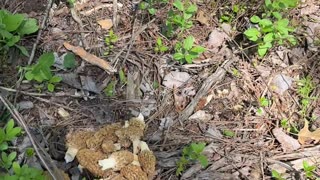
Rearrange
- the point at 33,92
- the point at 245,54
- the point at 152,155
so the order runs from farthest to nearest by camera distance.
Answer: the point at 245,54, the point at 33,92, the point at 152,155

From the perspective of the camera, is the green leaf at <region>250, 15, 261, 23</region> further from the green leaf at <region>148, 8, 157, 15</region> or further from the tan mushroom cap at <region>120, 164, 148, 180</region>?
the tan mushroom cap at <region>120, 164, 148, 180</region>

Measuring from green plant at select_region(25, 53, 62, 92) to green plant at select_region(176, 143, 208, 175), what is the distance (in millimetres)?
921

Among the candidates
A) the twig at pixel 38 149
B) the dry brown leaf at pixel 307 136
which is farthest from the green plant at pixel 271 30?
the twig at pixel 38 149

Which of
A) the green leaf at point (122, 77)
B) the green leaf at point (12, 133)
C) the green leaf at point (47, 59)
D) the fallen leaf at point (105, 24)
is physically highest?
the fallen leaf at point (105, 24)

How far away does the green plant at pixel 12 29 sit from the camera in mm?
3080

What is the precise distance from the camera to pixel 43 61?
2.99 meters

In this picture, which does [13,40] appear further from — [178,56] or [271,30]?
[271,30]

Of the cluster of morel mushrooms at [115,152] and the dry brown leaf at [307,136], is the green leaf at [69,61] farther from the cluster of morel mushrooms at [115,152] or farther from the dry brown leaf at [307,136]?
the dry brown leaf at [307,136]

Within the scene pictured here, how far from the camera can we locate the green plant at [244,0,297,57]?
10.5 ft

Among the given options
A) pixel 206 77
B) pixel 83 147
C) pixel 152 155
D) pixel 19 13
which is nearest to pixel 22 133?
pixel 83 147

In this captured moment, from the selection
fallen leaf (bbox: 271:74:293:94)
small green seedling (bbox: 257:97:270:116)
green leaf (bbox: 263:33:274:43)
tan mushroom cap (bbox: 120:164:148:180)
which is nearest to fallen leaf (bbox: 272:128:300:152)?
small green seedling (bbox: 257:97:270:116)

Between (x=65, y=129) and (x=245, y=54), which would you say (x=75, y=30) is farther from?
(x=245, y=54)

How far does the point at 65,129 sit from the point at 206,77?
3.25 ft

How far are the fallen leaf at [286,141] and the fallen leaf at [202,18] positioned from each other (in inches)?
39.9
